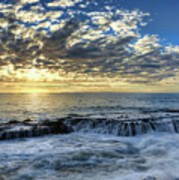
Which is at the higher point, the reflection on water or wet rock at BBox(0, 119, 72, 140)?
wet rock at BBox(0, 119, 72, 140)

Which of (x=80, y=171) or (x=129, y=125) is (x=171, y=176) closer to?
(x=80, y=171)

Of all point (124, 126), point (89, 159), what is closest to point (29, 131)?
point (89, 159)

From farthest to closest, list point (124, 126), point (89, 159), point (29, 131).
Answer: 1. point (124, 126)
2. point (29, 131)
3. point (89, 159)

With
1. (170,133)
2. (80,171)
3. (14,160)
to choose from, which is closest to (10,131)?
(14,160)

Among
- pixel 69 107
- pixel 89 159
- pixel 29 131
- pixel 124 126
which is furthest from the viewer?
pixel 69 107

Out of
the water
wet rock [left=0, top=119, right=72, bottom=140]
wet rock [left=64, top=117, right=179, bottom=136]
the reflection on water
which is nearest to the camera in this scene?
the water

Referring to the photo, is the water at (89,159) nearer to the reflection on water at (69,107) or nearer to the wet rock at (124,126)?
the wet rock at (124,126)

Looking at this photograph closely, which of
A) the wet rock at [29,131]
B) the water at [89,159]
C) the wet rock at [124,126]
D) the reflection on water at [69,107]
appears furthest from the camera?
the reflection on water at [69,107]

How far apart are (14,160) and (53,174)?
3.15 metres

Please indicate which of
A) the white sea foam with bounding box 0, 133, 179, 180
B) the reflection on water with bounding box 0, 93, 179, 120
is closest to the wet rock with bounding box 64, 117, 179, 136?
the white sea foam with bounding box 0, 133, 179, 180

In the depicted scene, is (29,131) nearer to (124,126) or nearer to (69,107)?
(124,126)

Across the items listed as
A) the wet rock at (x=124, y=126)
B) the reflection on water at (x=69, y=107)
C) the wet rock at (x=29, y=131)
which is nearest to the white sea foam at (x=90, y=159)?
the wet rock at (x=29, y=131)

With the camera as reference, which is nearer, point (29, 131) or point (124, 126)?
point (29, 131)

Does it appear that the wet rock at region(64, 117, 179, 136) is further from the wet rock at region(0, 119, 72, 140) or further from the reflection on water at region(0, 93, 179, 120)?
the reflection on water at region(0, 93, 179, 120)
